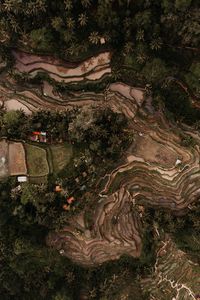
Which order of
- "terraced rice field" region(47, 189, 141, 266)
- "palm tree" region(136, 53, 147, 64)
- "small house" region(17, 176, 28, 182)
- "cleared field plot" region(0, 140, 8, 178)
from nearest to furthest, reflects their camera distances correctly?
"small house" region(17, 176, 28, 182) < "cleared field plot" region(0, 140, 8, 178) < "palm tree" region(136, 53, 147, 64) < "terraced rice field" region(47, 189, 141, 266)

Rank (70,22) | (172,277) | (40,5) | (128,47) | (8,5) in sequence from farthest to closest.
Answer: (172,277) → (128,47) → (70,22) → (8,5) → (40,5)

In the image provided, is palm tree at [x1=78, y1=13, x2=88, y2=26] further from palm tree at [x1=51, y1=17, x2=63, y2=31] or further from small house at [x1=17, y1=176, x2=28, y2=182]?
small house at [x1=17, y1=176, x2=28, y2=182]

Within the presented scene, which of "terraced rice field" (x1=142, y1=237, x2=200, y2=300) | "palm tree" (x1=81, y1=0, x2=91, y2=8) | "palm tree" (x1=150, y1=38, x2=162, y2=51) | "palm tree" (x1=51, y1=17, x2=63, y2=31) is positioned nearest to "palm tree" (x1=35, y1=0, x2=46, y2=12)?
"palm tree" (x1=51, y1=17, x2=63, y2=31)

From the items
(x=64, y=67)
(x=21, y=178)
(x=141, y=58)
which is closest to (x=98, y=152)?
(x=21, y=178)

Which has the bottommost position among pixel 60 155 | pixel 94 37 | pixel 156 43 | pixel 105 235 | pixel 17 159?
pixel 105 235

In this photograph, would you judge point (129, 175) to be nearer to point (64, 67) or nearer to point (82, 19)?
point (64, 67)

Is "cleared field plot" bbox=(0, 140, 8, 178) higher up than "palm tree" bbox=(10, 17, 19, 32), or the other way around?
"palm tree" bbox=(10, 17, 19, 32)

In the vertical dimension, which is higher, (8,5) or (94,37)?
(8,5)
